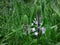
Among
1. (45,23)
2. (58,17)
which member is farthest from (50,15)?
(45,23)

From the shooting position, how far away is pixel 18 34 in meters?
1.62

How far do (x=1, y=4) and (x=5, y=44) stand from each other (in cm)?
96

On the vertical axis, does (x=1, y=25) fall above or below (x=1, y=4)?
below

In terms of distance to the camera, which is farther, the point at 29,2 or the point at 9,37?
the point at 29,2

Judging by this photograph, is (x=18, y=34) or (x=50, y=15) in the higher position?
(x=50, y=15)

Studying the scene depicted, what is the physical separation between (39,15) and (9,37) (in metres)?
0.32

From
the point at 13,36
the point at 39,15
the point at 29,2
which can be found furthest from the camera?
the point at 29,2

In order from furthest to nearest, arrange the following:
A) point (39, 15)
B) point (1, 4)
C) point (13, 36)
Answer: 1. point (1, 4)
2. point (13, 36)
3. point (39, 15)

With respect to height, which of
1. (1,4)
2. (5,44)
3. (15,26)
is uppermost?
(1,4)

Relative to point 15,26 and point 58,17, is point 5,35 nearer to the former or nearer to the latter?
point 15,26

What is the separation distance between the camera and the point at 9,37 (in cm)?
168

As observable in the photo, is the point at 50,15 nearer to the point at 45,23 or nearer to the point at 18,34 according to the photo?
the point at 45,23

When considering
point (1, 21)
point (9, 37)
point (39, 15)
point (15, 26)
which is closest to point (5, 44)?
point (9, 37)

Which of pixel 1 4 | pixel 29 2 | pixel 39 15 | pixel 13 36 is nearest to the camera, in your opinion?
pixel 39 15
